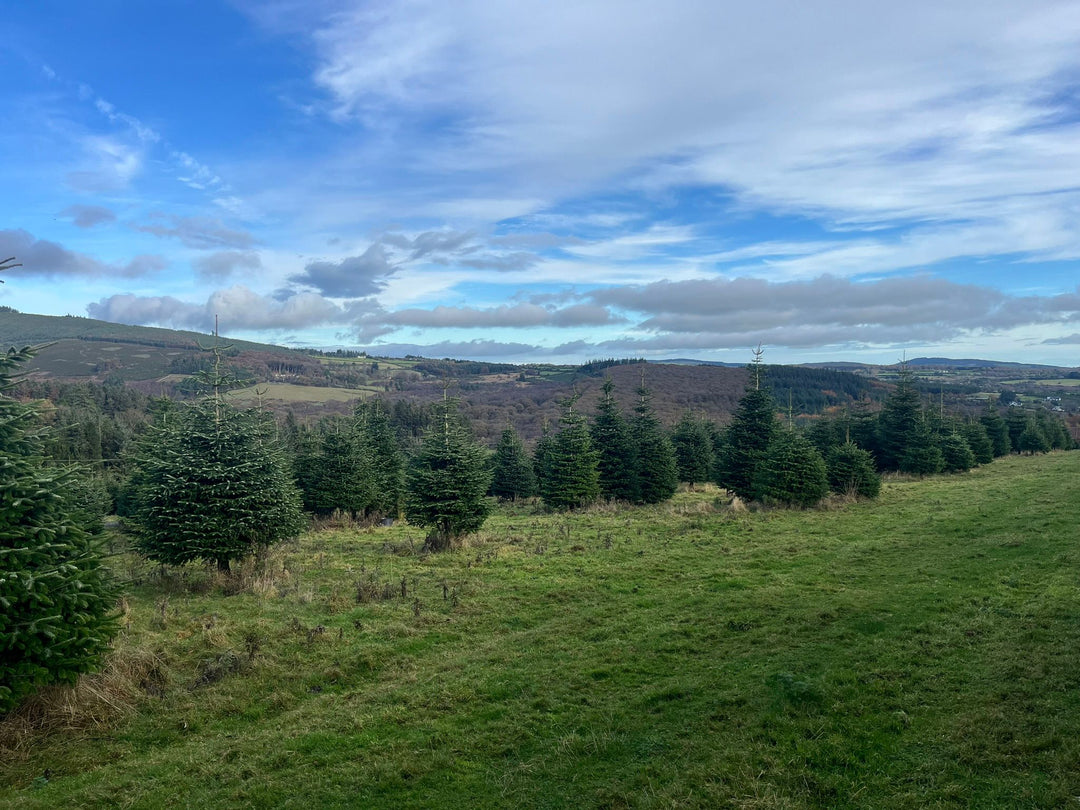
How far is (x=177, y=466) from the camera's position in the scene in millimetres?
15266

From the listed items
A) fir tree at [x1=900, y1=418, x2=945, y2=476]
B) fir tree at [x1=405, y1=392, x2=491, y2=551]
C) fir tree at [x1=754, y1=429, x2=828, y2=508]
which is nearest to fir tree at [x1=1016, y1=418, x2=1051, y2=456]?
fir tree at [x1=900, y1=418, x2=945, y2=476]

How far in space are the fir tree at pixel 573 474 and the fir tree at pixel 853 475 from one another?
1241 centimetres

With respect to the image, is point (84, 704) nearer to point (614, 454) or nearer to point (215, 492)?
point (215, 492)

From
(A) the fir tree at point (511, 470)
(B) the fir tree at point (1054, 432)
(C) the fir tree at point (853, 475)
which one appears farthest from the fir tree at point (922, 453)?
(B) the fir tree at point (1054, 432)

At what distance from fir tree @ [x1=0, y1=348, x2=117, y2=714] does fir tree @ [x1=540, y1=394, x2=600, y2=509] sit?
2495cm

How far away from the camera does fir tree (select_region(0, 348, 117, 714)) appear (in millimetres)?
7480

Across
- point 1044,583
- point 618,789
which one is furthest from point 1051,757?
point 1044,583

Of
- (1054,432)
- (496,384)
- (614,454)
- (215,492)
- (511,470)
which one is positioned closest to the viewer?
(215,492)

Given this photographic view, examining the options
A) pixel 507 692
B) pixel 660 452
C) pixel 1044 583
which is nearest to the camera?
pixel 507 692

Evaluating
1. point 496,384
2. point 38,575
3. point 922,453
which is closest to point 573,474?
point 922,453

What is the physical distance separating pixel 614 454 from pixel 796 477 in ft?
39.3

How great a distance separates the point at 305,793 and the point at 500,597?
7.51 metres

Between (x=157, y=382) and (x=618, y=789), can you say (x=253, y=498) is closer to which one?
(x=618, y=789)

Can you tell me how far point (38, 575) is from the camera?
7637mm
